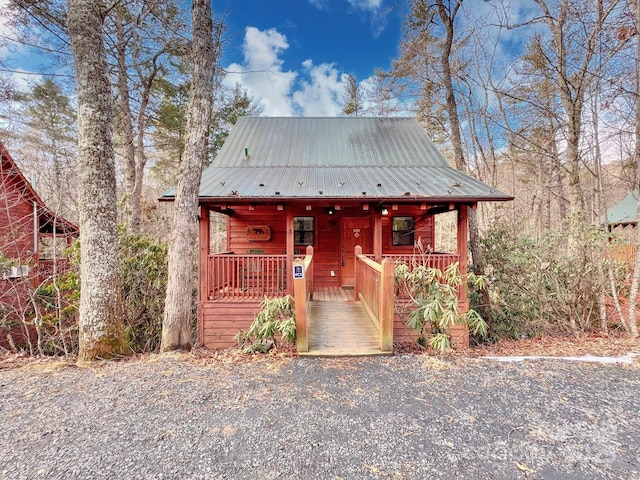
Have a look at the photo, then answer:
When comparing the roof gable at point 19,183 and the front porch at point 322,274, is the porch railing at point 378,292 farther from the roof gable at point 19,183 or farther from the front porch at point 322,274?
the roof gable at point 19,183

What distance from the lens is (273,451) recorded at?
2.27m

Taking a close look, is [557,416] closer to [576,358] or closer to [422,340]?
[576,358]

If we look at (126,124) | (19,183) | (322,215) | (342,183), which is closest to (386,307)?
(342,183)

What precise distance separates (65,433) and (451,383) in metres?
3.90

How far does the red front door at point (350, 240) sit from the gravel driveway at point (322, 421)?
4.91 m

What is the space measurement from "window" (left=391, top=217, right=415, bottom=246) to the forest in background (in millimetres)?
1828

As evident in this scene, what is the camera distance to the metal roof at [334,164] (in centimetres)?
623

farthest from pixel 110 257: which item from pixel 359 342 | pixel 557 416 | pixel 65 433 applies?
pixel 557 416

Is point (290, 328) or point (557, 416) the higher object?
point (290, 328)

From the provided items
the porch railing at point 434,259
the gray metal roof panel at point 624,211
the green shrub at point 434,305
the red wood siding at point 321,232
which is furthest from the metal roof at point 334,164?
the gray metal roof panel at point 624,211

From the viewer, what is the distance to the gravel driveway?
211 centimetres

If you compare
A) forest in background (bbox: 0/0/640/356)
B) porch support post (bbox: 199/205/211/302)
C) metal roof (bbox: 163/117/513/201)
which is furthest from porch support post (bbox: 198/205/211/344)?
forest in background (bbox: 0/0/640/356)

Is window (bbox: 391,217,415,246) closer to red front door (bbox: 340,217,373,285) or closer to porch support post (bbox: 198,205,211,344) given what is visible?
red front door (bbox: 340,217,373,285)

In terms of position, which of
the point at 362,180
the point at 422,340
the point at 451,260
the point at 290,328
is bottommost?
the point at 422,340
